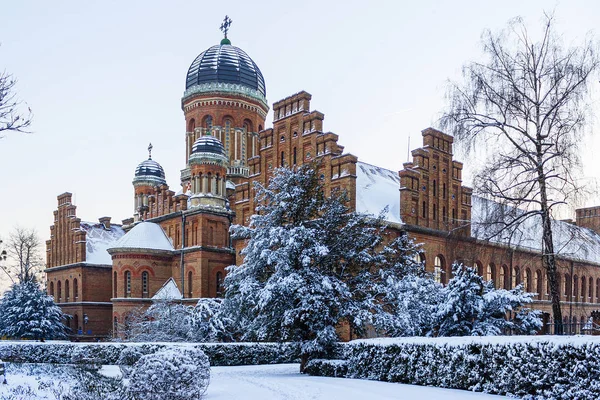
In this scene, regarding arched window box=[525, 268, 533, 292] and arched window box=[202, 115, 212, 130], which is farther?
arched window box=[202, 115, 212, 130]

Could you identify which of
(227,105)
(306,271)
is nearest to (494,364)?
(306,271)

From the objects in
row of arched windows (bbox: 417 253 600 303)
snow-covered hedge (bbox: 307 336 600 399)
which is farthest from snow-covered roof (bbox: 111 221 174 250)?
snow-covered hedge (bbox: 307 336 600 399)

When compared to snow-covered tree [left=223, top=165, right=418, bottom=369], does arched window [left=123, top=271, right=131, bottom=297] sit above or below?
below

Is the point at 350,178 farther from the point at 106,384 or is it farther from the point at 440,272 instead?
the point at 106,384

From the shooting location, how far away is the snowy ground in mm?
14445

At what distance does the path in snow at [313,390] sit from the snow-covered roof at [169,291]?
2027 cm

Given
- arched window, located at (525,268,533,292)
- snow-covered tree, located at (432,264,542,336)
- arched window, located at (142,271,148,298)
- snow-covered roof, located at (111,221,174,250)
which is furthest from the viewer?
arched window, located at (525,268,533,292)

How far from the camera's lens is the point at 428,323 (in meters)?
24.3

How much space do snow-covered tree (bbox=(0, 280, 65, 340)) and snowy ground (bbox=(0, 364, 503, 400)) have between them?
76.0 ft

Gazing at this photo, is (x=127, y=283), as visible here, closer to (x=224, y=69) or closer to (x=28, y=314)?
(x=28, y=314)

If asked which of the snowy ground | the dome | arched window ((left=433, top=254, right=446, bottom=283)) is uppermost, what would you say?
A: the dome

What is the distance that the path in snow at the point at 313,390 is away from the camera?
14367 millimetres

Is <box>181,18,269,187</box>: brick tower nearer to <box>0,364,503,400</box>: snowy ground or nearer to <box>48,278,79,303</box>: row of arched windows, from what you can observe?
<box>48,278,79,303</box>: row of arched windows

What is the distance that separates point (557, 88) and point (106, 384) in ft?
52.6
